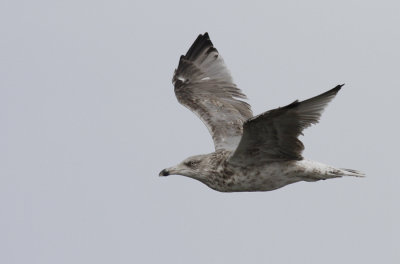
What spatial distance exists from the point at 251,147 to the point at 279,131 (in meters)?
0.62

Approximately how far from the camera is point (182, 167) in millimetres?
15188

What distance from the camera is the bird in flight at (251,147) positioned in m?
13.5

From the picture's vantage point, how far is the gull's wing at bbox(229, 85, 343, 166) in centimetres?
1323

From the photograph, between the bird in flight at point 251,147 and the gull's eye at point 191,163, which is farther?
the gull's eye at point 191,163

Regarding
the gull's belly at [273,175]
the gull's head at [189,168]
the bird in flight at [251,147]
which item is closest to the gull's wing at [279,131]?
the bird in flight at [251,147]

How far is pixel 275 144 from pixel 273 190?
98cm

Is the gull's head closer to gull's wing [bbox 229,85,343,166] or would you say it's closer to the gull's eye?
the gull's eye

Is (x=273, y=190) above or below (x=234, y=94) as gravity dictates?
below

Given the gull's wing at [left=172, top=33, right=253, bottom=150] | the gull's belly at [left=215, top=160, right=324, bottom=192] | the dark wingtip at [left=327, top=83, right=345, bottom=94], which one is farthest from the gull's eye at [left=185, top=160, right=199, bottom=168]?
the dark wingtip at [left=327, top=83, right=345, bottom=94]

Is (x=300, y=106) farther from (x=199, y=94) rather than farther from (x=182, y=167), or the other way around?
(x=199, y=94)

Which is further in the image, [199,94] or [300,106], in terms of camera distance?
[199,94]

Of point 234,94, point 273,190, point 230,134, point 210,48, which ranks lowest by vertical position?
point 273,190

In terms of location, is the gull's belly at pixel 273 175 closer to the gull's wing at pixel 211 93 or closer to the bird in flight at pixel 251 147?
the bird in flight at pixel 251 147

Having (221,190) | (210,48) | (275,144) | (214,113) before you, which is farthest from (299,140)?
(210,48)
